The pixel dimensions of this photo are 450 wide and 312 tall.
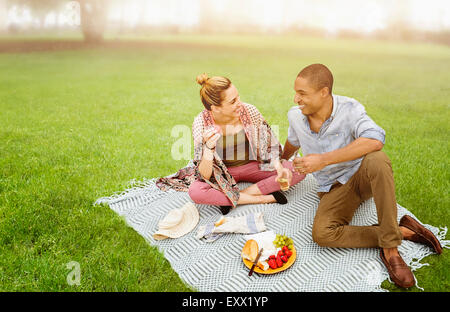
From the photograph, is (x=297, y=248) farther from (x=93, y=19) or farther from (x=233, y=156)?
(x=93, y=19)

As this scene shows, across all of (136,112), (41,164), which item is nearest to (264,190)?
(41,164)

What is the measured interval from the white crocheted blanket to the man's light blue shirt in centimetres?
37

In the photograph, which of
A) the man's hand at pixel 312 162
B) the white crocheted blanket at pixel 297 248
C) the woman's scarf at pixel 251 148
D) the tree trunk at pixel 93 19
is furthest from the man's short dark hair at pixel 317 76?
the tree trunk at pixel 93 19

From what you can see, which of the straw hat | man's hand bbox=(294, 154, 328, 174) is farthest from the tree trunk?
man's hand bbox=(294, 154, 328, 174)

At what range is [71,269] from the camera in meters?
2.66

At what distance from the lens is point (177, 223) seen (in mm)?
3018

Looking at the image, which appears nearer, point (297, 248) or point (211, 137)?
point (297, 248)

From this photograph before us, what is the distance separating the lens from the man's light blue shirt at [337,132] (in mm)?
2668

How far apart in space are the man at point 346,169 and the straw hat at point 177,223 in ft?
3.13

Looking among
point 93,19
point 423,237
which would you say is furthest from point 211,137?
point 93,19

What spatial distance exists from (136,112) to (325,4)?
10050 millimetres

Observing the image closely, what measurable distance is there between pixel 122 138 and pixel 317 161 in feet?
11.1

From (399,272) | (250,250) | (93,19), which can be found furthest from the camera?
(93,19)
